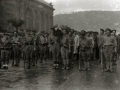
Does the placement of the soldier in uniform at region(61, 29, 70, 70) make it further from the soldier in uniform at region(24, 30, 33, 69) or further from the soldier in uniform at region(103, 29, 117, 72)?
the soldier in uniform at region(103, 29, 117, 72)

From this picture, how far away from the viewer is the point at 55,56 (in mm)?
12836

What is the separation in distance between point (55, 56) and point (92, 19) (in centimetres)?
11454

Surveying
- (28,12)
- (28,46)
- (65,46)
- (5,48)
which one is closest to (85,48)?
(65,46)

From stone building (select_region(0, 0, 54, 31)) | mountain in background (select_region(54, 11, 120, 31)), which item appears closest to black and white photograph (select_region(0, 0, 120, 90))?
stone building (select_region(0, 0, 54, 31))

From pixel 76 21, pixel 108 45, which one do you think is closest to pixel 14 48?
pixel 108 45

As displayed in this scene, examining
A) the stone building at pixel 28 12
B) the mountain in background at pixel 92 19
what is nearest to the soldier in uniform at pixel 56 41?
the stone building at pixel 28 12

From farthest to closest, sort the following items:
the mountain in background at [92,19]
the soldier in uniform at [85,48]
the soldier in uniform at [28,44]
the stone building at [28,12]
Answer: the mountain in background at [92,19]
the stone building at [28,12]
the soldier in uniform at [28,44]
the soldier in uniform at [85,48]

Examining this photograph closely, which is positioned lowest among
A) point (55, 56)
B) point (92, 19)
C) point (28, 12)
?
point (55, 56)

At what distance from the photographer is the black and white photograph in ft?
27.6

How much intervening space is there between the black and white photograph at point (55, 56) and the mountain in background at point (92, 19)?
70.9 metres

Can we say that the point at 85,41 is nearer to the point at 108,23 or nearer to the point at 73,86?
the point at 73,86

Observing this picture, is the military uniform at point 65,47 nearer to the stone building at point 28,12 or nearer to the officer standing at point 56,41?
the officer standing at point 56,41

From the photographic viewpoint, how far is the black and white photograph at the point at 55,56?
8398 mm

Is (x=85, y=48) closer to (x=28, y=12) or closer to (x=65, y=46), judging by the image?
(x=65, y=46)
